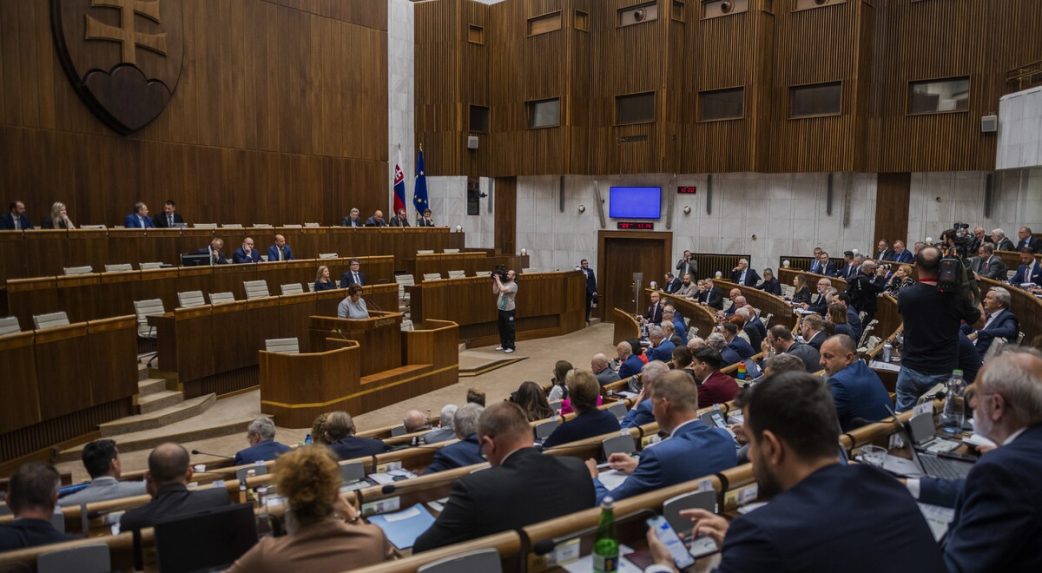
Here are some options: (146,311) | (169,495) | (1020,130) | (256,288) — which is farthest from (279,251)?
(1020,130)

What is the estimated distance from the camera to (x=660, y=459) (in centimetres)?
285

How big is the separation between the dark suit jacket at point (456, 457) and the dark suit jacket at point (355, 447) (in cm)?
83

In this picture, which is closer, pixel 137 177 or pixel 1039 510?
pixel 1039 510

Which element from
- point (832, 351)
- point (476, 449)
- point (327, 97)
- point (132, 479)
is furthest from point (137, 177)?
point (832, 351)

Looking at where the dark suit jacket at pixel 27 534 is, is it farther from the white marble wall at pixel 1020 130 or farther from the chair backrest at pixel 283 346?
the white marble wall at pixel 1020 130

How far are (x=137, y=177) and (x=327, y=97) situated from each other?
431cm

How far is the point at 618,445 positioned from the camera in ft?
12.2

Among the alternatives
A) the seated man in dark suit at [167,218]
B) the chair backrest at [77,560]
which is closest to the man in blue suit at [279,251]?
the seated man in dark suit at [167,218]

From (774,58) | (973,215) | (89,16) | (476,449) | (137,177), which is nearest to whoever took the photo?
(476,449)

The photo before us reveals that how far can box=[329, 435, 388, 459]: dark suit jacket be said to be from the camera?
450 cm

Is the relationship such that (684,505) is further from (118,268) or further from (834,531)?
(118,268)

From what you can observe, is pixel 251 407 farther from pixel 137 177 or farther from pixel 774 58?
pixel 774 58

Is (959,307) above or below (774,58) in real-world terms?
below

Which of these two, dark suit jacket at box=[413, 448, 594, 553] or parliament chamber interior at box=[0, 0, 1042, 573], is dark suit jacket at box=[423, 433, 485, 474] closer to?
parliament chamber interior at box=[0, 0, 1042, 573]
